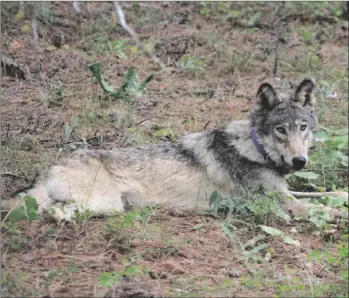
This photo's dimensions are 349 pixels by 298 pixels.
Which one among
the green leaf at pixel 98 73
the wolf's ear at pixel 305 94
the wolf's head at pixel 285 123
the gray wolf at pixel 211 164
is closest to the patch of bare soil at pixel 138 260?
→ the gray wolf at pixel 211 164

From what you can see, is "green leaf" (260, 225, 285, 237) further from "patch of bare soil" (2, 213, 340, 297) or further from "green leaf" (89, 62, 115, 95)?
"green leaf" (89, 62, 115, 95)

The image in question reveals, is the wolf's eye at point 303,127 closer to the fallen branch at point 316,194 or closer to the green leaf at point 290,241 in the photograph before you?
the fallen branch at point 316,194

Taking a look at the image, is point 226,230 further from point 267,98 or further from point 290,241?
point 267,98

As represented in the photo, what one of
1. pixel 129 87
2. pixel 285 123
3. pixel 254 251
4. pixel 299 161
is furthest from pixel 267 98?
pixel 129 87

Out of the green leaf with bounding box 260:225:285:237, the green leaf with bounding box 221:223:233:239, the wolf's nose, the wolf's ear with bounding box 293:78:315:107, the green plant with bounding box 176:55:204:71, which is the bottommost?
the green leaf with bounding box 221:223:233:239

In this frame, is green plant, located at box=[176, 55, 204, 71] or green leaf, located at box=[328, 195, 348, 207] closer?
green leaf, located at box=[328, 195, 348, 207]

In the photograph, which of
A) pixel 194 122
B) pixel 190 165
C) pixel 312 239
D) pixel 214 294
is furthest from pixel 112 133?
pixel 214 294

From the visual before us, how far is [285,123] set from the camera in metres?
5.33

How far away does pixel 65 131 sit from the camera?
6.61 meters

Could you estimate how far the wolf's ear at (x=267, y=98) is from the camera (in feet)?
17.8

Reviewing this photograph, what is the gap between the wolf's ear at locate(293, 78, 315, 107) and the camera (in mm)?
5516

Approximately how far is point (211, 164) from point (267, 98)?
0.93 m

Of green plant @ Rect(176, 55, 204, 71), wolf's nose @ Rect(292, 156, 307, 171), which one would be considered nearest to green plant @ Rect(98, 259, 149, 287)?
wolf's nose @ Rect(292, 156, 307, 171)

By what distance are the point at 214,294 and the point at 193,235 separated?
118 centimetres
